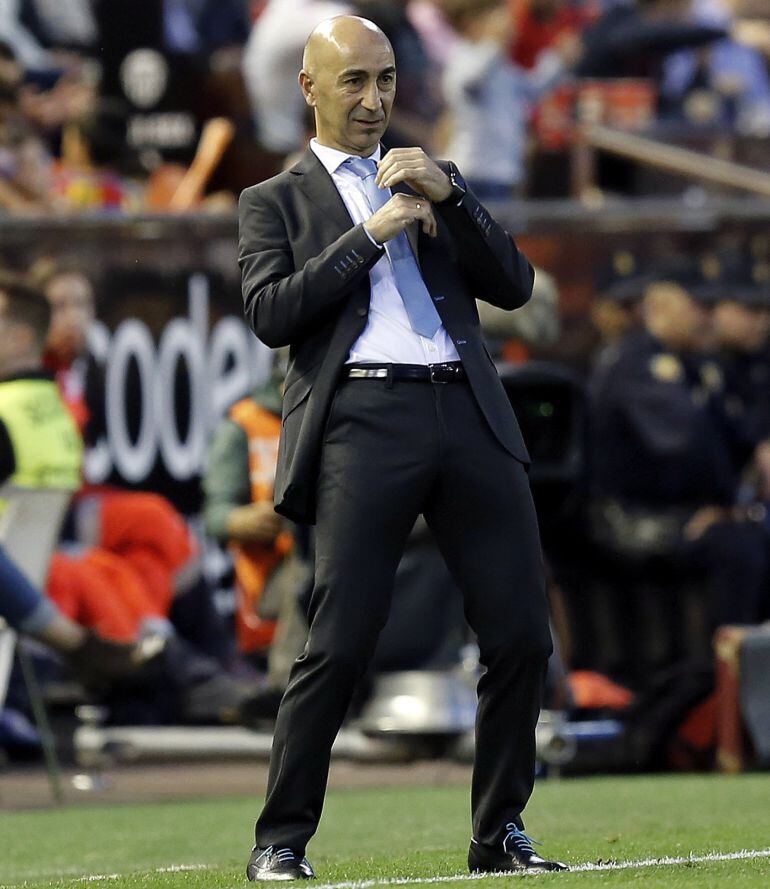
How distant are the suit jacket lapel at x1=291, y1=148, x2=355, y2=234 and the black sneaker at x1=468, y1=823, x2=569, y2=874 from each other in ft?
4.55

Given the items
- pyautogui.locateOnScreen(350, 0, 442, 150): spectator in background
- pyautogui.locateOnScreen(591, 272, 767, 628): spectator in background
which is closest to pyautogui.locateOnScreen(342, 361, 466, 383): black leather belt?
pyautogui.locateOnScreen(591, 272, 767, 628): spectator in background

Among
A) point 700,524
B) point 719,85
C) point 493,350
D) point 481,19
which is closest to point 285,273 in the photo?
point 493,350

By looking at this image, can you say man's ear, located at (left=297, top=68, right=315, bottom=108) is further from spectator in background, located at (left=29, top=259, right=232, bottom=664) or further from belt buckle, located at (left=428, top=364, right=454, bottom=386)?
spectator in background, located at (left=29, top=259, right=232, bottom=664)

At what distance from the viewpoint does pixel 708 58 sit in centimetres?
1416

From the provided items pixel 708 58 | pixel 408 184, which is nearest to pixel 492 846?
pixel 408 184

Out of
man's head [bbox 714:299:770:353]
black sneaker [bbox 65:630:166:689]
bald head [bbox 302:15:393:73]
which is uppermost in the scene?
bald head [bbox 302:15:393:73]

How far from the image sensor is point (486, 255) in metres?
4.61

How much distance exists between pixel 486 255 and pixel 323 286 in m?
0.40

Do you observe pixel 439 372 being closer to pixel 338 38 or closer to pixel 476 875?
pixel 338 38

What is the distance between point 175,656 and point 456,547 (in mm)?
5270

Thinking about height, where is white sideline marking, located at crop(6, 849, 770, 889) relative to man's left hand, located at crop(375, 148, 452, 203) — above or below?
below

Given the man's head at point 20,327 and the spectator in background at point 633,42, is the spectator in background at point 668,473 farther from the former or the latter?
the spectator in background at point 633,42

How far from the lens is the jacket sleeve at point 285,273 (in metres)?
4.45

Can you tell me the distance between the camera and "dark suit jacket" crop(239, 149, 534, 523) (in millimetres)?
4484
